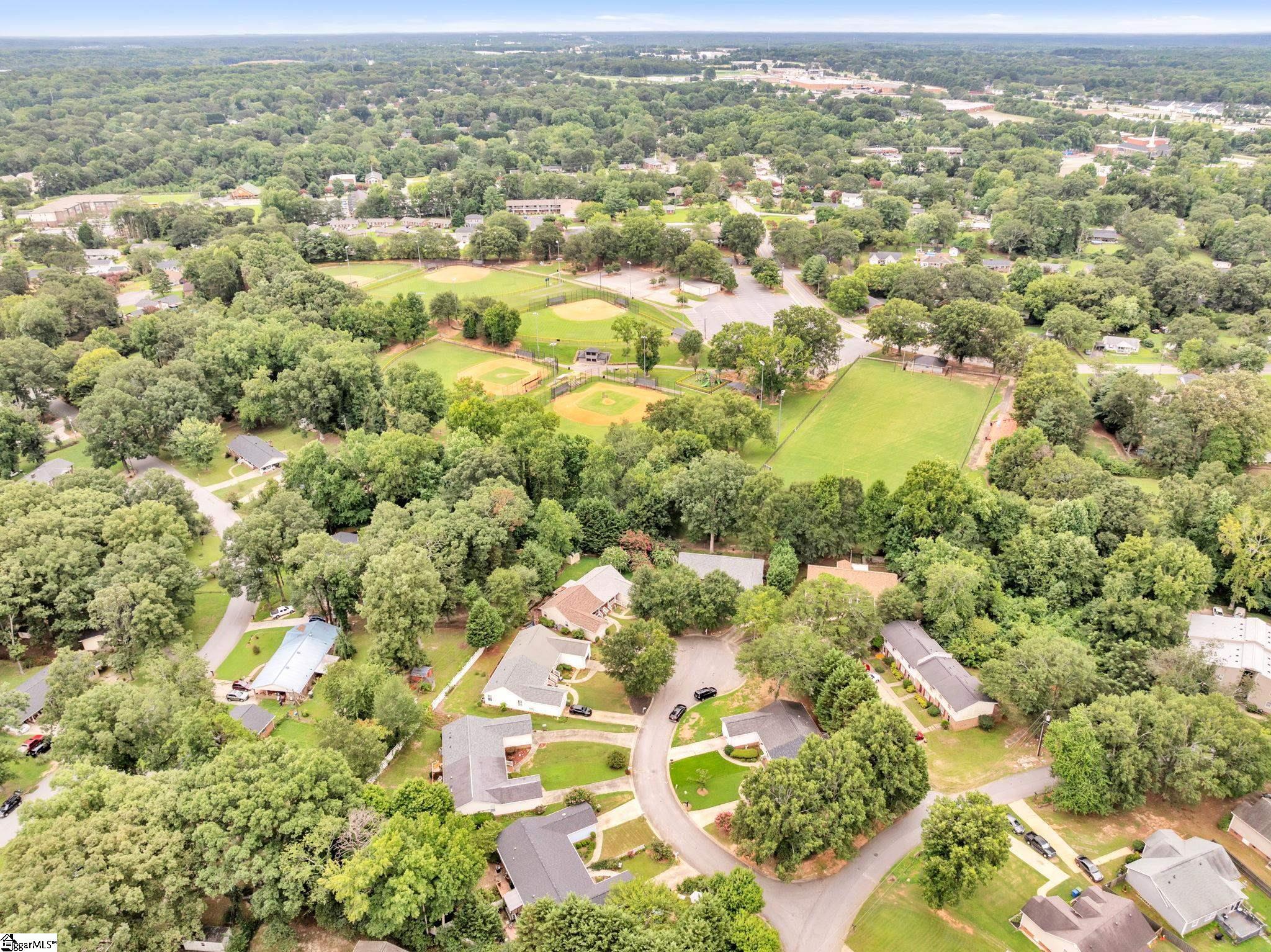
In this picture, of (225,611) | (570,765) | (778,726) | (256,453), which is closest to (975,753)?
(778,726)

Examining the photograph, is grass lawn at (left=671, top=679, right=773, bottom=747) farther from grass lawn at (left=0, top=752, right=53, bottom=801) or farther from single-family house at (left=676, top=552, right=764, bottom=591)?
grass lawn at (left=0, top=752, right=53, bottom=801)

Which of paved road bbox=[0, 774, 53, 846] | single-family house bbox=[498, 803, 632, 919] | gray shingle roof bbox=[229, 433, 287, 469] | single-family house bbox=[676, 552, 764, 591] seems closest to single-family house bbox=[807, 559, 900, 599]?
single-family house bbox=[676, 552, 764, 591]

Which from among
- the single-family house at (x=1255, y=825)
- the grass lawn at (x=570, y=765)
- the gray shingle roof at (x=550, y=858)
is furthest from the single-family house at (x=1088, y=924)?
the grass lawn at (x=570, y=765)

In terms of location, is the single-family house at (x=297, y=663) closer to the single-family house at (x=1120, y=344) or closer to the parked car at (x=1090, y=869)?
the parked car at (x=1090, y=869)

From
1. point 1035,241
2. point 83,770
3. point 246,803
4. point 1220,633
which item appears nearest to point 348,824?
point 246,803

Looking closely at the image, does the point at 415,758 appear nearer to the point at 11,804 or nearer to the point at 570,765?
the point at 570,765
